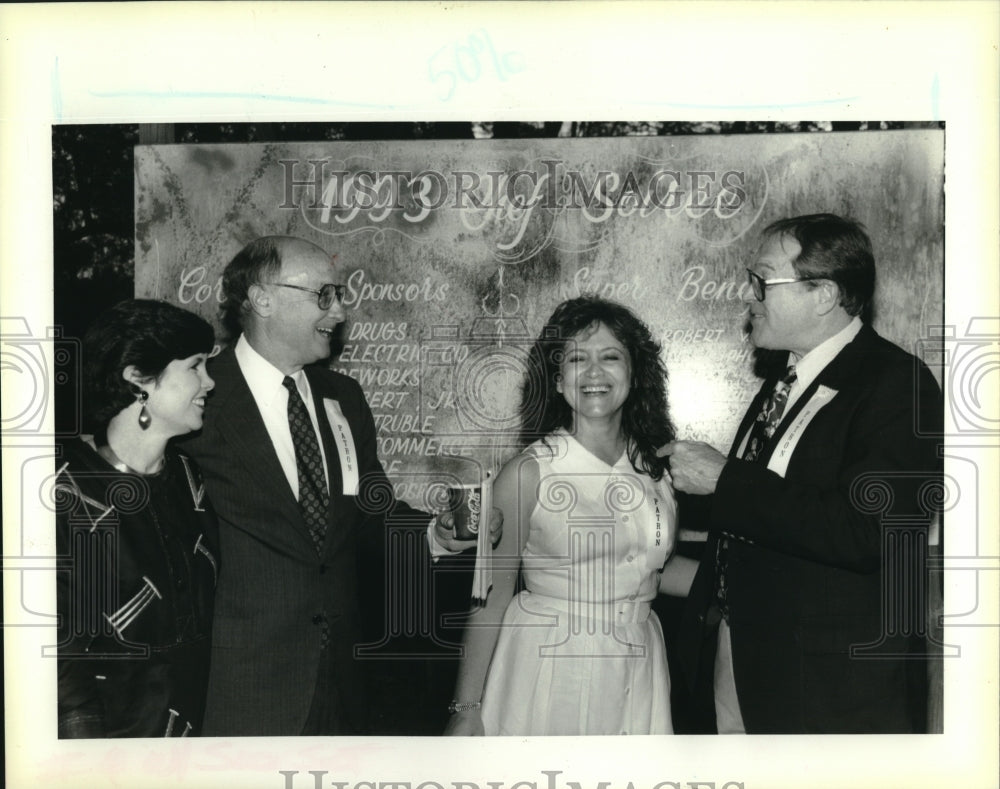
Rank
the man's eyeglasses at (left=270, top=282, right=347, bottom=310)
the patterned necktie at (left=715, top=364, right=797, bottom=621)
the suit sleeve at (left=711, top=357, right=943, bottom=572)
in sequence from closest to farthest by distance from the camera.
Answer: the suit sleeve at (left=711, top=357, right=943, bottom=572) → the patterned necktie at (left=715, top=364, right=797, bottom=621) → the man's eyeglasses at (left=270, top=282, right=347, bottom=310)

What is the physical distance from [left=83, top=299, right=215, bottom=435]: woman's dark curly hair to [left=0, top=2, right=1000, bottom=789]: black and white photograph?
0.05 ft

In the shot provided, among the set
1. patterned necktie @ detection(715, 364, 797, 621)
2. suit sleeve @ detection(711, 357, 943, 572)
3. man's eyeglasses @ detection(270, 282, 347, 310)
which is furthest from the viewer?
man's eyeglasses @ detection(270, 282, 347, 310)

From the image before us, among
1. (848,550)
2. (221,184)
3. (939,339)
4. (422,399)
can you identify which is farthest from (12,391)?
(939,339)

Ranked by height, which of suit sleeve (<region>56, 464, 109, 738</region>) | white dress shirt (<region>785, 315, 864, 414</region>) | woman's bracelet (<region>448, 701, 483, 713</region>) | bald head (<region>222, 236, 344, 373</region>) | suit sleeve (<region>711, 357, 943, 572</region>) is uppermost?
bald head (<region>222, 236, 344, 373</region>)

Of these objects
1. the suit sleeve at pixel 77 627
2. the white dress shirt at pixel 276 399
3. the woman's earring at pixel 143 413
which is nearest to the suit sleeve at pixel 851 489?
the white dress shirt at pixel 276 399

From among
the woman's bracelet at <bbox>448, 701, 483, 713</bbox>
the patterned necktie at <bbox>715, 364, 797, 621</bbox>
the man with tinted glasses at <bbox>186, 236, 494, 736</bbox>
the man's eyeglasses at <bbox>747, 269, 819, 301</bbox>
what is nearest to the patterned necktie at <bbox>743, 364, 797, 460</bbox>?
the patterned necktie at <bbox>715, 364, 797, 621</bbox>

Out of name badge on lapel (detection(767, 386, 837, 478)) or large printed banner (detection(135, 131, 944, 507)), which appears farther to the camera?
large printed banner (detection(135, 131, 944, 507))

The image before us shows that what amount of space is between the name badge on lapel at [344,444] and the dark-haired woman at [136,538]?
386 mm

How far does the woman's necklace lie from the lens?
3.28 metres

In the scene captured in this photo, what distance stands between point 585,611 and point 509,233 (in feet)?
3.90

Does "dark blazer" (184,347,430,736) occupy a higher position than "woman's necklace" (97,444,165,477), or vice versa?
"woman's necklace" (97,444,165,477)

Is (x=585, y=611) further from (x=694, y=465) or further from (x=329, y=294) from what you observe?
(x=329, y=294)

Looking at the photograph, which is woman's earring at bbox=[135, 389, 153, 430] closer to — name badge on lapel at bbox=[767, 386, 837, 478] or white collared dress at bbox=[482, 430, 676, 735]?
white collared dress at bbox=[482, 430, 676, 735]

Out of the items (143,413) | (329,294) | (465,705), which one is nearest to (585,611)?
(465,705)
